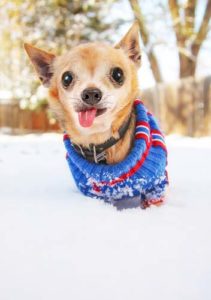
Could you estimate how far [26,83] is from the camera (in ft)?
66.9

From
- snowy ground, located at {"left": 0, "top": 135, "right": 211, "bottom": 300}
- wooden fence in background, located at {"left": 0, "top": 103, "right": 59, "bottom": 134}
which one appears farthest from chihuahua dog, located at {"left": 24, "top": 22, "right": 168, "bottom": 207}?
wooden fence in background, located at {"left": 0, "top": 103, "right": 59, "bottom": 134}

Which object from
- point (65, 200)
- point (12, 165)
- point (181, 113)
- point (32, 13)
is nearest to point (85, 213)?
point (65, 200)

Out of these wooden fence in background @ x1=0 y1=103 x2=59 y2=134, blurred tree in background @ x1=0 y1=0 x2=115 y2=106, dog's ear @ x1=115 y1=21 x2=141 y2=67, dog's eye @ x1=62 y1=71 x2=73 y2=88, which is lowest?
wooden fence in background @ x1=0 y1=103 x2=59 y2=134

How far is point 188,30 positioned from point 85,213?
30.7 ft

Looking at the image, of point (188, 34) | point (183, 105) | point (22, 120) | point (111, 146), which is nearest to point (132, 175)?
point (111, 146)

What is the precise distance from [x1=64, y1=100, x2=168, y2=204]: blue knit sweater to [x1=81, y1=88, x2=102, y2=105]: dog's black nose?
35 cm

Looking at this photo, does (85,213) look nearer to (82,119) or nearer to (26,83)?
(82,119)

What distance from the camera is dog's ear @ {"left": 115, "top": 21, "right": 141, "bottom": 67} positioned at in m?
2.71

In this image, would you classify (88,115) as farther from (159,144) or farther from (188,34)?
(188,34)

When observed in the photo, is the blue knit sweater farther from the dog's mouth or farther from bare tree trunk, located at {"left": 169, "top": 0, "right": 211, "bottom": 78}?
bare tree trunk, located at {"left": 169, "top": 0, "right": 211, "bottom": 78}

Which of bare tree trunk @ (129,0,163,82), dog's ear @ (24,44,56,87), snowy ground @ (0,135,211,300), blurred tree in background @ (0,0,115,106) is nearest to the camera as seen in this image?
snowy ground @ (0,135,211,300)

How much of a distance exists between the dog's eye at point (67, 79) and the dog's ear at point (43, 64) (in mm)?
273

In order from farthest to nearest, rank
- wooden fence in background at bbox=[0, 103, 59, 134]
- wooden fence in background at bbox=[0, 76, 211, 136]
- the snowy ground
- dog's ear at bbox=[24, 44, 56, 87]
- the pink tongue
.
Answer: wooden fence in background at bbox=[0, 103, 59, 134], wooden fence in background at bbox=[0, 76, 211, 136], dog's ear at bbox=[24, 44, 56, 87], the pink tongue, the snowy ground

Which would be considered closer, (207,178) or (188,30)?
(207,178)
